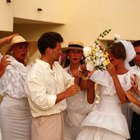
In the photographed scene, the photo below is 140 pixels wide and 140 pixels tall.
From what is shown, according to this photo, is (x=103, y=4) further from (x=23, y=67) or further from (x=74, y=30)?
(x=23, y=67)

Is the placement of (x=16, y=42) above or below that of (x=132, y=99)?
above

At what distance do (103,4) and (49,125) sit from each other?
123 inches

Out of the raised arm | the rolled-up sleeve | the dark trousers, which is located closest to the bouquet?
the rolled-up sleeve

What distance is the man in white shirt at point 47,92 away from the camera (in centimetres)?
281

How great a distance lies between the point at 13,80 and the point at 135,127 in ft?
3.93

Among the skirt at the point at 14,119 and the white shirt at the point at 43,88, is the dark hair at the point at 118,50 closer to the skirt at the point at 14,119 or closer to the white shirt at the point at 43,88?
the white shirt at the point at 43,88

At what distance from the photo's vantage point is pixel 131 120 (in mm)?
3332

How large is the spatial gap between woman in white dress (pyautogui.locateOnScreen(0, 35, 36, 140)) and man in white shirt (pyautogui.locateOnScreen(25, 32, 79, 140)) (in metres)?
0.43

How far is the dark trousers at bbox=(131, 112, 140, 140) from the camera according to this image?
3.15 meters

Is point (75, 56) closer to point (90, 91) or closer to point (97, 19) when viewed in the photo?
point (90, 91)

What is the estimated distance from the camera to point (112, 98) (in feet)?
9.91

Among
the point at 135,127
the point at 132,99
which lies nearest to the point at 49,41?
the point at 132,99

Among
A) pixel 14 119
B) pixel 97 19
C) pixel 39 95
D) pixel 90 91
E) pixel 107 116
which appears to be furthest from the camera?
pixel 97 19

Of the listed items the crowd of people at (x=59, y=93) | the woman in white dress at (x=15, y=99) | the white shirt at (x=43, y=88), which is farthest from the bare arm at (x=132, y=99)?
the woman in white dress at (x=15, y=99)
